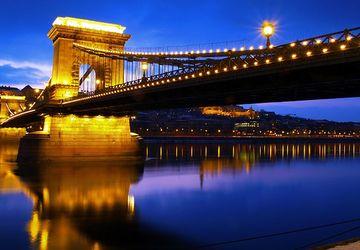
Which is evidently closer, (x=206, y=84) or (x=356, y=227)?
(x=356, y=227)

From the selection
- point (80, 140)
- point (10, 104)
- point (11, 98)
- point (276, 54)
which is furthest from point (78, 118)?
point (10, 104)

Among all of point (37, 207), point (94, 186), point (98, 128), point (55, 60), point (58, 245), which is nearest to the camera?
point (58, 245)

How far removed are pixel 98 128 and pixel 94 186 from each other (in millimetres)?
17306

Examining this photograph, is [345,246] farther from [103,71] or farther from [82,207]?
[103,71]

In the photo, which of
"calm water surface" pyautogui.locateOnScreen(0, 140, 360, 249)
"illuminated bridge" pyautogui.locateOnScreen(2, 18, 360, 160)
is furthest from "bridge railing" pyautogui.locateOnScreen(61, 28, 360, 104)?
"calm water surface" pyautogui.locateOnScreen(0, 140, 360, 249)

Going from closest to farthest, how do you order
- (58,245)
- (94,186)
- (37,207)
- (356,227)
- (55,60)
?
(58,245) < (356,227) < (37,207) < (94,186) < (55,60)

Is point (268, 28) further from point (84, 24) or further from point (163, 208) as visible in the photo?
point (84, 24)

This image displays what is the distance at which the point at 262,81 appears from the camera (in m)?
25.4

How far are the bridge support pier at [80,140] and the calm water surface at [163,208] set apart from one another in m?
2.13

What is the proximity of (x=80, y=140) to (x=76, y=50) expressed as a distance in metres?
10.9

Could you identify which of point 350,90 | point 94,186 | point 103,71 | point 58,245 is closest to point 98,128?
point 103,71

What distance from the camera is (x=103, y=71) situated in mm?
55062

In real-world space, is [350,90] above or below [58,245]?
above

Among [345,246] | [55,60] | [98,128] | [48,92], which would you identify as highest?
[55,60]
